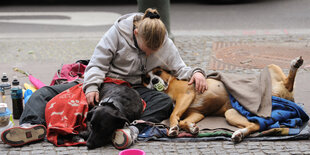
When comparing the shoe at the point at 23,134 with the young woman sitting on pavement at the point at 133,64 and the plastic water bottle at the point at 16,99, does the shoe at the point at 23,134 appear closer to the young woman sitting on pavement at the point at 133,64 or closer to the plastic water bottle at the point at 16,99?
the young woman sitting on pavement at the point at 133,64

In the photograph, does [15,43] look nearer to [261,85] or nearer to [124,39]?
[124,39]

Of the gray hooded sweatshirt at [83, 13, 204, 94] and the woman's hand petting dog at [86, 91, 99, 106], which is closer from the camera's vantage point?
the woman's hand petting dog at [86, 91, 99, 106]

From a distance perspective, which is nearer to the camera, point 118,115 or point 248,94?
point 118,115

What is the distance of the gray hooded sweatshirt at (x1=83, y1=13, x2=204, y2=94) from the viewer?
167 inches

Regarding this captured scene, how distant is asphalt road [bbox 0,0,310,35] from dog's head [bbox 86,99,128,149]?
5039 millimetres

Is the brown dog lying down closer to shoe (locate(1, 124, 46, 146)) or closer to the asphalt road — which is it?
shoe (locate(1, 124, 46, 146))

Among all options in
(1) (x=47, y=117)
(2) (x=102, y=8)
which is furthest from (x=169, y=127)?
(2) (x=102, y=8)

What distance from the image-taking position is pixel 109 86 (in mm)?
4227

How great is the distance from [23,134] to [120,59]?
1.20 m

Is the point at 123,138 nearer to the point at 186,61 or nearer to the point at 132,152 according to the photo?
the point at 132,152

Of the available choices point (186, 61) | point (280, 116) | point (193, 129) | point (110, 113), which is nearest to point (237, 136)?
point (193, 129)

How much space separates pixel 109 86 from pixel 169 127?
0.71 meters

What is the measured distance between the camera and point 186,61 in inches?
265

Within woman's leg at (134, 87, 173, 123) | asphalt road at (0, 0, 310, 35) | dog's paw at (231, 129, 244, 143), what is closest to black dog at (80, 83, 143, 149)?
woman's leg at (134, 87, 173, 123)
